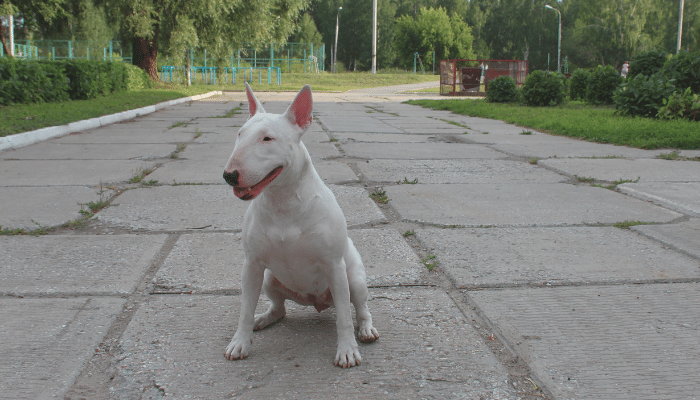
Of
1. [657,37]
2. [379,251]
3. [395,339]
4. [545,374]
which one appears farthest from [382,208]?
[657,37]

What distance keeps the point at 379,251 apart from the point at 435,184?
6.08 ft

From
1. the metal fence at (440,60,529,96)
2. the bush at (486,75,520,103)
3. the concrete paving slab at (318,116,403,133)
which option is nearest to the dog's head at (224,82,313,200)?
the concrete paving slab at (318,116,403,133)

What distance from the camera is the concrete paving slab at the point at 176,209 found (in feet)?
10.4

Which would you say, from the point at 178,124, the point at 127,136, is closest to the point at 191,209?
the point at 127,136

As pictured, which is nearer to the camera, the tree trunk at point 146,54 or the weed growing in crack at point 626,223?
the weed growing in crack at point 626,223

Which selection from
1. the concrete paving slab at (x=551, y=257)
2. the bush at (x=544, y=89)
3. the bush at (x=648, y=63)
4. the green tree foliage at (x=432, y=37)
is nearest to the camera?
the concrete paving slab at (x=551, y=257)

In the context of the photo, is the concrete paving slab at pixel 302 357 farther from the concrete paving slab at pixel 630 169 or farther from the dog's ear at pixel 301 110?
the concrete paving slab at pixel 630 169

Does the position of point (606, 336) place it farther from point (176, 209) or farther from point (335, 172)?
point (335, 172)

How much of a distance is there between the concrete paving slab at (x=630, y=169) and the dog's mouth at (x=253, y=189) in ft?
12.8

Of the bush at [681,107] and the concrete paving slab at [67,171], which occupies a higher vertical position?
the bush at [681,107]

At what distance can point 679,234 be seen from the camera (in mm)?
3004

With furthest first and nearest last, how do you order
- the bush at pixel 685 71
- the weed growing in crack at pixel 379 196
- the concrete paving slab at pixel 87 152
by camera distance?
the bush at pixel 685 71 → the concrete paving slab at pixel 87 152 → the weed growing in crack at pixel 379 196

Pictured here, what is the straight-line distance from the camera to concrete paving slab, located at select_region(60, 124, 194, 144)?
699 cm

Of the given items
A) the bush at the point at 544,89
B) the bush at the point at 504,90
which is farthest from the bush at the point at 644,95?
the bush at the point at 504,90
